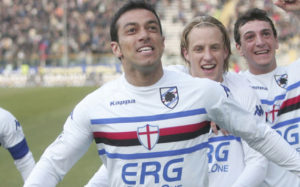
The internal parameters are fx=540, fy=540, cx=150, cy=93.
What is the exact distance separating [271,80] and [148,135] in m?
2.01

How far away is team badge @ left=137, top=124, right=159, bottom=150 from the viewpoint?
11.3 ft

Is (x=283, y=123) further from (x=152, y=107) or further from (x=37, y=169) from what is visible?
(x=37, y=169)

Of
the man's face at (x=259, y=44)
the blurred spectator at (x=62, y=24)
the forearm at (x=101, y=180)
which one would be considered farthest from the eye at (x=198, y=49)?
the blurred spectator at (x=62, y=24)

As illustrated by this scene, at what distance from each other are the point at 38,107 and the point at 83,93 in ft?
15.8

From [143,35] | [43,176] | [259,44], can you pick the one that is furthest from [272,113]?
[43,176]

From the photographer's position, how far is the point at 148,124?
3.47m

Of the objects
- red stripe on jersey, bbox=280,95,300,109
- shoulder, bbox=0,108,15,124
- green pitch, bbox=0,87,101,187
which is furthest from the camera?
green pitch, bbox=0,87,101,187

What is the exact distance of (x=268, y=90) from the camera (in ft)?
16.3

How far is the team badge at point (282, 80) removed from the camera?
16.4 ft

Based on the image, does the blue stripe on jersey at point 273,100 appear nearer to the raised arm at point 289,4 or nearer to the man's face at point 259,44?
the man's face at point 259,44

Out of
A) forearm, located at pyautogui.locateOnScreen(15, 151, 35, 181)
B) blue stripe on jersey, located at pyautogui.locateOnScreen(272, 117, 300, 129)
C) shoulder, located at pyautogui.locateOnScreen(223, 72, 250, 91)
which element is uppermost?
shoulder, located at pyautogui.locateOnScreen(223, 72, 250, 91)

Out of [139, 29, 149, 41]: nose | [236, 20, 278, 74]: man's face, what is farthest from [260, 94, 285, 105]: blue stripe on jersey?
[139, 29, 149, 41]: nose

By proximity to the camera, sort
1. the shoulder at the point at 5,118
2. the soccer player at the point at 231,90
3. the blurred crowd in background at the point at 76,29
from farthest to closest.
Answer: the blurred crowd in background at the point at 76,29 < the shoulder at the point at 5,118 < the soccer player at the point at 231,90

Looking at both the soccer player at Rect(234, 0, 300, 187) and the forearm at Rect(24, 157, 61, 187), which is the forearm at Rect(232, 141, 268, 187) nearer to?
the soccer player at Rect(234, 0, 300, 187)
